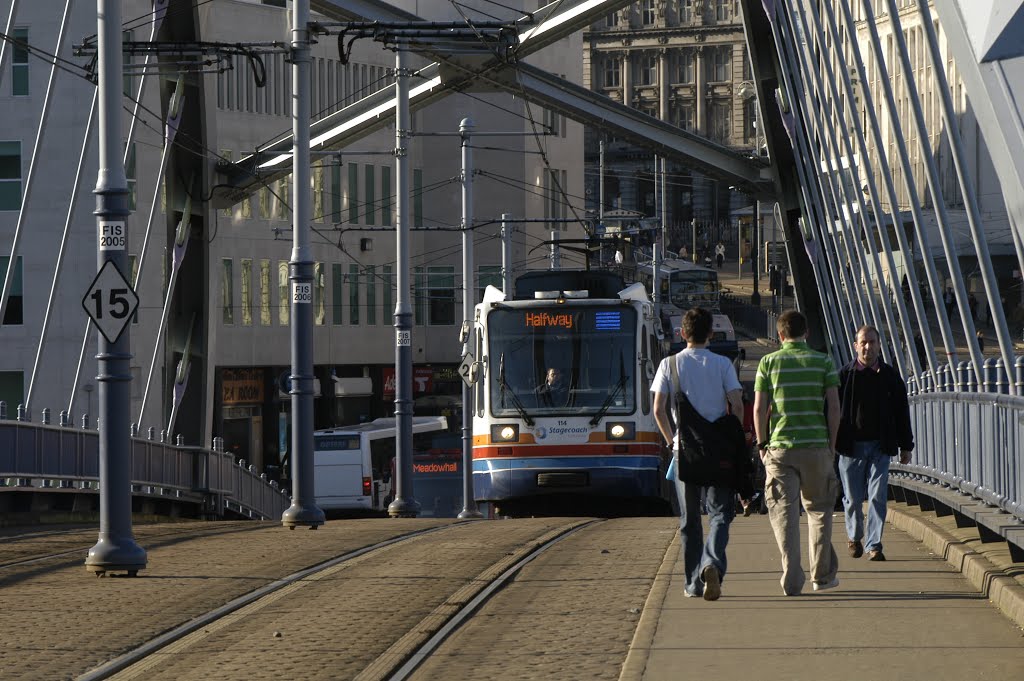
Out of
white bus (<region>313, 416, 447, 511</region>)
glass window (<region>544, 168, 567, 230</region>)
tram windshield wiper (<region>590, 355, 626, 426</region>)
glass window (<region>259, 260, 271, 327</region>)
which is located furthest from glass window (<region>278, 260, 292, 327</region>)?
tram windshield wiper (<region>590, 355, 626, 426</region>)

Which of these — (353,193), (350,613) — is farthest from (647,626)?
(353,193)

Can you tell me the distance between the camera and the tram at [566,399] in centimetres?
2689

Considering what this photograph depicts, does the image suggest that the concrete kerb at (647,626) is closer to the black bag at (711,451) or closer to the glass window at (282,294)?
the black bag at (711,451)

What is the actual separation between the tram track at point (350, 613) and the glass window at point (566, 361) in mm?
8329

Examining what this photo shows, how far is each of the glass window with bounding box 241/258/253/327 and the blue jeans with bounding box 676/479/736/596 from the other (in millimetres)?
51228

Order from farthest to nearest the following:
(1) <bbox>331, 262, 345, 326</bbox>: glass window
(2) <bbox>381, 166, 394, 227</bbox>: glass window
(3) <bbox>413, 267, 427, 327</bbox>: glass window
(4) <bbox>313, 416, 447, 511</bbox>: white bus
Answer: (3) <bbox>413, 267, 427, 327</bbox>: glass window < (2) <bbox>381, 166, 394, 227</bbox>: glass window < (1) <bbox>331, 262, 345, 326</bbox>: glass window < (4) <bbox>313, 416, 447, 511</bbox>: white bus

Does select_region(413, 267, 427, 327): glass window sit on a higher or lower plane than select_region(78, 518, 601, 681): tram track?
higher

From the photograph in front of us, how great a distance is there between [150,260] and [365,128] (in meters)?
14.8

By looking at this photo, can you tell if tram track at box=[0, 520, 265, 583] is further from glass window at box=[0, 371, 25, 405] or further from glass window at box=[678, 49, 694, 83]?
glass window at box=[678, 49, 694, 83]

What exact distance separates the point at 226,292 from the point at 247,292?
1.14 meters

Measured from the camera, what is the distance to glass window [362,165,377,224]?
67938mm

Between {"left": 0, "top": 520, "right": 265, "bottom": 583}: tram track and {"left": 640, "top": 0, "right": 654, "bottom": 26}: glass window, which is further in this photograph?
{"left": 640, "top": 0, "right": 654, "bottom": 26}: glass window

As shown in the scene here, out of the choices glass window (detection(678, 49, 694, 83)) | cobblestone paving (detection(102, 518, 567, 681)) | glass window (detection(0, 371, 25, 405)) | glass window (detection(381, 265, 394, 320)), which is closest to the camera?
cobblestone paving (detection(102, 518, 567, 681))

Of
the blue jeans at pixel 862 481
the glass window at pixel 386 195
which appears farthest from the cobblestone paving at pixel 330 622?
the glass window at pixel 386 195
